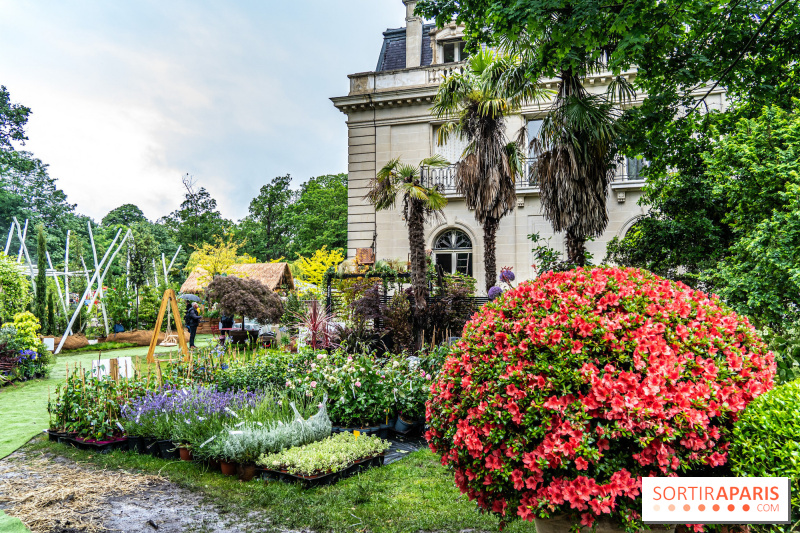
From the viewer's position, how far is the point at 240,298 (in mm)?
16672

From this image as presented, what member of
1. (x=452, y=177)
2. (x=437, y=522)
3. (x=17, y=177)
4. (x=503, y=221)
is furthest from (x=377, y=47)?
(x=17, y=177)

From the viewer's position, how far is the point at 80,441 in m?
6.42

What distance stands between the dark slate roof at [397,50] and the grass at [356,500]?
19.0 metres

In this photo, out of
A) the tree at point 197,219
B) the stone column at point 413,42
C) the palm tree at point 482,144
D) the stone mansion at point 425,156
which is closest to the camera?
the palm tree at point 482,144

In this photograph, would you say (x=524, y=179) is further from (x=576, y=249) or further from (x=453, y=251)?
(x=576, y=249)

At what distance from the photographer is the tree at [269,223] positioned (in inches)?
1933

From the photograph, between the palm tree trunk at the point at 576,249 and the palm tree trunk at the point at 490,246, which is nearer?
the palm tree trunk at the point at 576,249

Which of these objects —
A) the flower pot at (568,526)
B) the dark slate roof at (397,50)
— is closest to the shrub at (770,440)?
the flower pot at (568,526)

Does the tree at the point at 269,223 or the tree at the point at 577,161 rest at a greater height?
the tree at the point at 269,223

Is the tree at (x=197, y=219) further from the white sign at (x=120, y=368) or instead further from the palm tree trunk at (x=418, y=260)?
the white sign at (x=120, y=368)

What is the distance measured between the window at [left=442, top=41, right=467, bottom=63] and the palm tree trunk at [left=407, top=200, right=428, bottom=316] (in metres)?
11.4

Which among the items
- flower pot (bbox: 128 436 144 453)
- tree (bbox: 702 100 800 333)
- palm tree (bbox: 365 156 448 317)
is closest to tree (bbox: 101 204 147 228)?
palm tree (bbox: 365 156 448 317)

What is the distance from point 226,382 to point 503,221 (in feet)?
44.5

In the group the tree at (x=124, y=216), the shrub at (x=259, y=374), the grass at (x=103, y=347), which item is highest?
the tree at (x=124, y=216)
